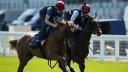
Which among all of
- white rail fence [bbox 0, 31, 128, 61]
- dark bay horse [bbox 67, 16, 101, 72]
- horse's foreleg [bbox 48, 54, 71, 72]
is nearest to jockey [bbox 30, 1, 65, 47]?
horse's foreleg [bbox 48, 54, 71, 72]

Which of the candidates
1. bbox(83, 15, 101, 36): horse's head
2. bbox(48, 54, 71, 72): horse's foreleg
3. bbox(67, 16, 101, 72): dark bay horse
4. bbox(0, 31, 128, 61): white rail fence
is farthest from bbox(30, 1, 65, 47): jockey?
bbox(0, 31, 128, 61): white rail fence

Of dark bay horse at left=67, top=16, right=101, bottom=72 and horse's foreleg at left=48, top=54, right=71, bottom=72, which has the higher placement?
A: horse's foreleg at left=48, top=54, right=71, bottom=72

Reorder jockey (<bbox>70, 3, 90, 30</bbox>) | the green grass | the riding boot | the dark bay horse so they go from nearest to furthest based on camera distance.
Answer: the riding boot
the dark bay horse
jockey (<bbox>70, 3, 90, 30</bbox>)
the green grass

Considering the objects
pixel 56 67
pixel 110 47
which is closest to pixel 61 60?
pixel 56 67

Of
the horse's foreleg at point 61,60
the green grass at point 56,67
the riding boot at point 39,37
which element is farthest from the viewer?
the green grass at point 56,67

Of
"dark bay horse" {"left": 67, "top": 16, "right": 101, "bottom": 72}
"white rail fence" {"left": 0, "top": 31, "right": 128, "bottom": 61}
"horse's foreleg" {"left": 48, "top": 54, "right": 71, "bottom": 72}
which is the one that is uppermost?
"horse's foreleg" {"left": 48, "top": 54, "right": 71, "bottom": 72}

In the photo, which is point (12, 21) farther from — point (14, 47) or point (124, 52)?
point (14, 47)

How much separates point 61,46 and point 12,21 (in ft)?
136

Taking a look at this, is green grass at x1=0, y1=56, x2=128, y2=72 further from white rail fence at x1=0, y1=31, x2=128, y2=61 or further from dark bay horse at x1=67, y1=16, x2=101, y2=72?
dark bay horse at x1=67, y1=16, x2=101, y2=72

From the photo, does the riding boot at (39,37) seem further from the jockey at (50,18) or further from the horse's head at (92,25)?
the horse's head at (92,25)

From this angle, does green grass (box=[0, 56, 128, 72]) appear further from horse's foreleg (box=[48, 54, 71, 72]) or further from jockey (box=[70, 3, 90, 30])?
horse's foreleg (box=[48, 54, 71, 72])

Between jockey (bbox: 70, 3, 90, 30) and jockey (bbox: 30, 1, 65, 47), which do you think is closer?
jockey (bbox: 30, 1, 65, 47)

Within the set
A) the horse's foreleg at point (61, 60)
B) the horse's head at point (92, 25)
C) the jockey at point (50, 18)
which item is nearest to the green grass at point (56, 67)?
the horse's head at point (92, 25)

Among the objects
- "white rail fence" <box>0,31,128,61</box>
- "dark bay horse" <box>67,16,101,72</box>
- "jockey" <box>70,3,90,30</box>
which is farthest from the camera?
"white rail fence" <box>0,31,128,61</box>
